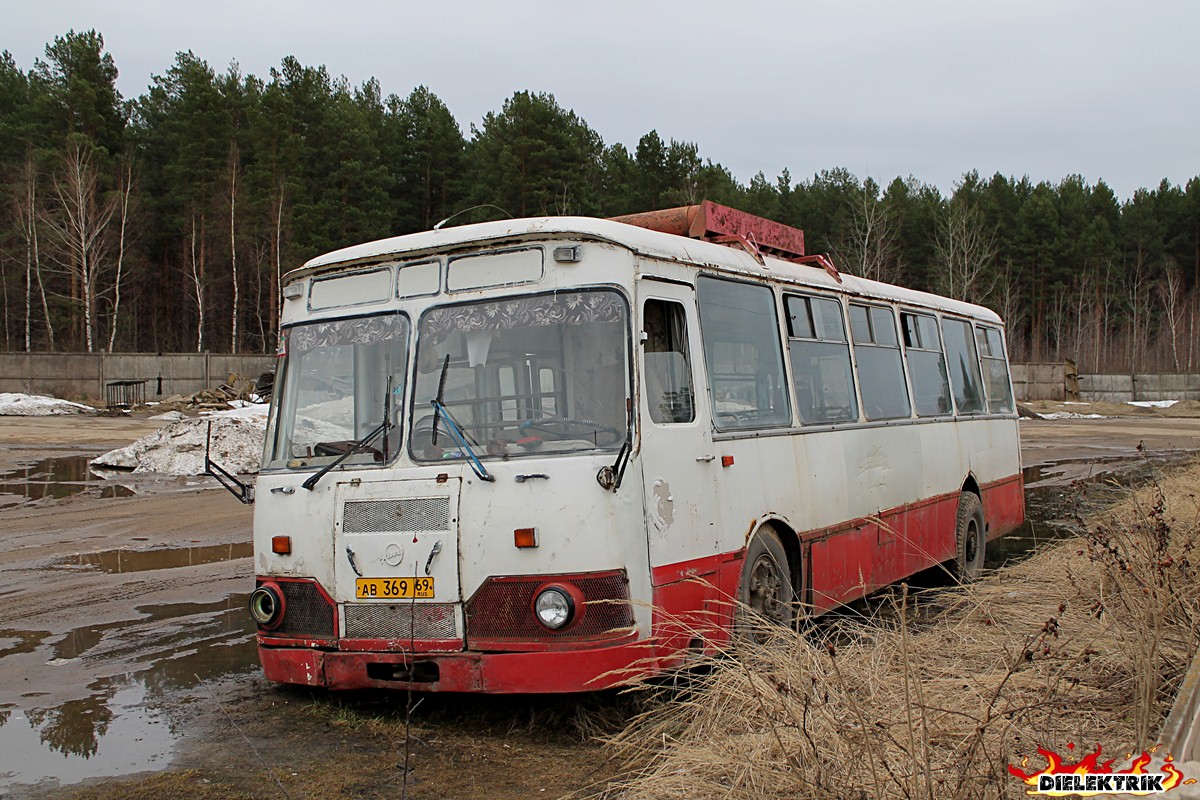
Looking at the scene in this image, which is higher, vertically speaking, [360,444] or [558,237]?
[558,237]

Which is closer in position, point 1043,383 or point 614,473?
point 614,473

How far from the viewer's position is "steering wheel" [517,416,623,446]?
5766 mm

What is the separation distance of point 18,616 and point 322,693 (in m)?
4.01

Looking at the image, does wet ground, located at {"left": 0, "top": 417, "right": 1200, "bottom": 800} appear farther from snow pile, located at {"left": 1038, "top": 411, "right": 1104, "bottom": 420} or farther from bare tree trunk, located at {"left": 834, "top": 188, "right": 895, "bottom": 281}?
bare tree trunk, located at {"left": 834, "top": 188, "right": 895, "bottom": 281}

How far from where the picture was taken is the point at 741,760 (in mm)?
4277

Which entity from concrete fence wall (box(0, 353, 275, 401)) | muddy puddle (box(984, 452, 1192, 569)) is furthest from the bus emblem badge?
concrete fence wall (box(0, 353, 275, 401))

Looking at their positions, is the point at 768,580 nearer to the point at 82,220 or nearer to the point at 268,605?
the point at 268,605

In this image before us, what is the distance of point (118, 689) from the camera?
274 inches

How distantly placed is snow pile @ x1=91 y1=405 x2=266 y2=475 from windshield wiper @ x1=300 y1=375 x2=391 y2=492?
14.8 meters

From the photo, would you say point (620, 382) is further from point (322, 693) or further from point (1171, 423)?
point (1171, 423)

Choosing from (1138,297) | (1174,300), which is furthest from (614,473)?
(1138,297)

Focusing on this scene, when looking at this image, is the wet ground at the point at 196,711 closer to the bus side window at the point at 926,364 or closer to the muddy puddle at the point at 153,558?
the muddy puddle at the point at 153,558

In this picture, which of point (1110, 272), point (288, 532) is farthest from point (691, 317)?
point (1110, 272)

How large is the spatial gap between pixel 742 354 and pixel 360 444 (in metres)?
2.50
